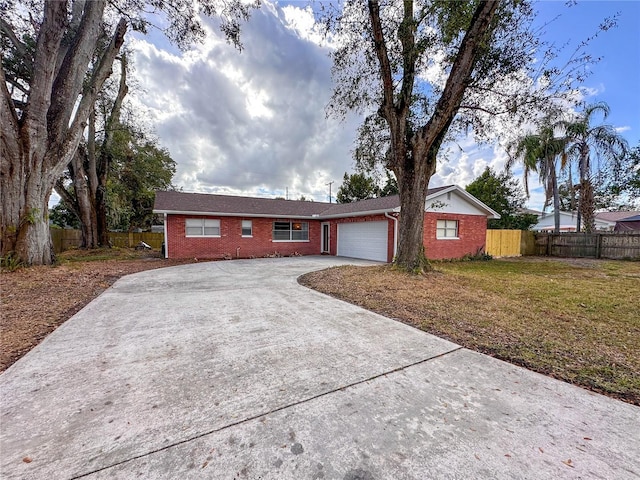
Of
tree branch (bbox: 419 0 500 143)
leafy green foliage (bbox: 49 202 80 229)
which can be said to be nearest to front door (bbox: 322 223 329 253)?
tree branch (bbox: 419 0 500 143)

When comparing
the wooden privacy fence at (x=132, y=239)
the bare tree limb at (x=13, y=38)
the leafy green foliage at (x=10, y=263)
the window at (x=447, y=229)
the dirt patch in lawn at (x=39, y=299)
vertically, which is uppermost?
the bare tree limb at (x=13, y=38)

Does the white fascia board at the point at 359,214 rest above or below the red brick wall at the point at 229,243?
above

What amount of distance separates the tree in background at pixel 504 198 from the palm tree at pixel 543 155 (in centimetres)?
772

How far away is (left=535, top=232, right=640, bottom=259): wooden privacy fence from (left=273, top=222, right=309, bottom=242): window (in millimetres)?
14601

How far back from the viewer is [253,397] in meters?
2.30

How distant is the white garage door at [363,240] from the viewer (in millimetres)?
12859

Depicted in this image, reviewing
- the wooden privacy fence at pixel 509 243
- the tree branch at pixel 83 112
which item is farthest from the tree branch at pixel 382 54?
the wooden privacy fence at pixel 509 243

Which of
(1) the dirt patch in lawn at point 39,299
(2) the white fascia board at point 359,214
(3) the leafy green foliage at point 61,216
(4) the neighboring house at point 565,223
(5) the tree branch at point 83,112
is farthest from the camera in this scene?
(4) the neighboring house at point 565,223

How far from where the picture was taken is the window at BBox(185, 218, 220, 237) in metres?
13.4

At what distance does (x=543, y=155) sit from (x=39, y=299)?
2255 cm

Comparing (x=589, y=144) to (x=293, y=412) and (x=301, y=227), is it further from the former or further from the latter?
(x=293, y=412)

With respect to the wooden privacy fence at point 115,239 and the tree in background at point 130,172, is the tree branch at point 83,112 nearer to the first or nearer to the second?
the tree in background at point 130,172

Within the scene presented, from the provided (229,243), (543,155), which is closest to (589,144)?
(543,155)

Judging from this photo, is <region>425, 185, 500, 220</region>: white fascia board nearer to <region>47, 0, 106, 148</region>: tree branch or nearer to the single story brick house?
the single story brick house
